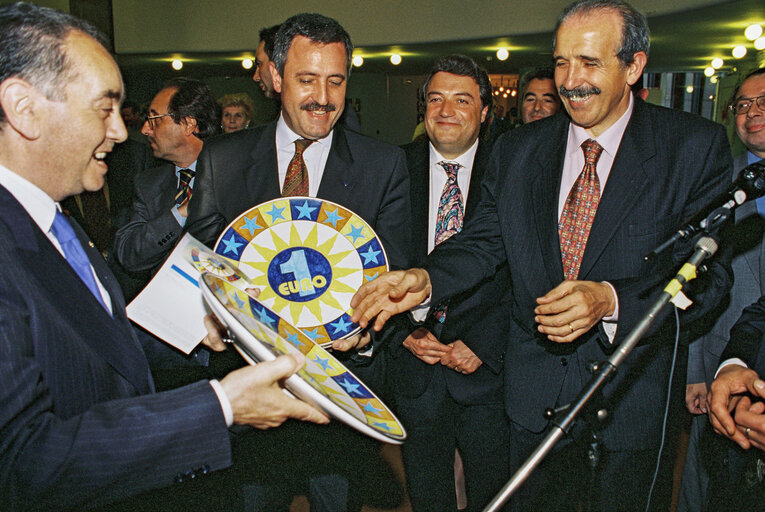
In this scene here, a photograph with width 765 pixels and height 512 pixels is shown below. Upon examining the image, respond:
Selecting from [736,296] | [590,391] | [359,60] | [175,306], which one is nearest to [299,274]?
[175,306]

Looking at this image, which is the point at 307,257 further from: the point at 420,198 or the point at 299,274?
the point at 420,198

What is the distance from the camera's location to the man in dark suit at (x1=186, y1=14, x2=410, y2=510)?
196 cm

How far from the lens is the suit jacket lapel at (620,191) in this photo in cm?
169

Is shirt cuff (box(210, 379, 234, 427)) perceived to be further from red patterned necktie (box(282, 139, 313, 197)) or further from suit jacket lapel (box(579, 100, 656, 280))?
suit jacket lapel (box(579, 100, 656, 280))

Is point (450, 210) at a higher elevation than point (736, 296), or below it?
higher

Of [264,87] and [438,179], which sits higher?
[264,87]

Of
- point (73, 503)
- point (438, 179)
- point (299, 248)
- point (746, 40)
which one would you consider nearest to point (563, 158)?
point (438, 179)

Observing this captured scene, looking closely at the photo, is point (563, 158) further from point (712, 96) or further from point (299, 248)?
point (712, 96)

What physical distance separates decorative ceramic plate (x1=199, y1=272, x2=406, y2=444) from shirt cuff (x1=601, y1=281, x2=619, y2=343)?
77 centimetres

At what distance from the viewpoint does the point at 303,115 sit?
1.97 meters

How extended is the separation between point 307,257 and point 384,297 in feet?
0.84

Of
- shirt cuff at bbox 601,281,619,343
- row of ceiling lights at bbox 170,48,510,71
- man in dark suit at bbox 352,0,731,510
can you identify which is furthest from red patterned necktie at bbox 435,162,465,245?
row of ceiling lights at bbox 170,48,510,71

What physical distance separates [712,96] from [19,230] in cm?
1457

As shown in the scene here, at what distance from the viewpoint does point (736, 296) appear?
2.35 meters
